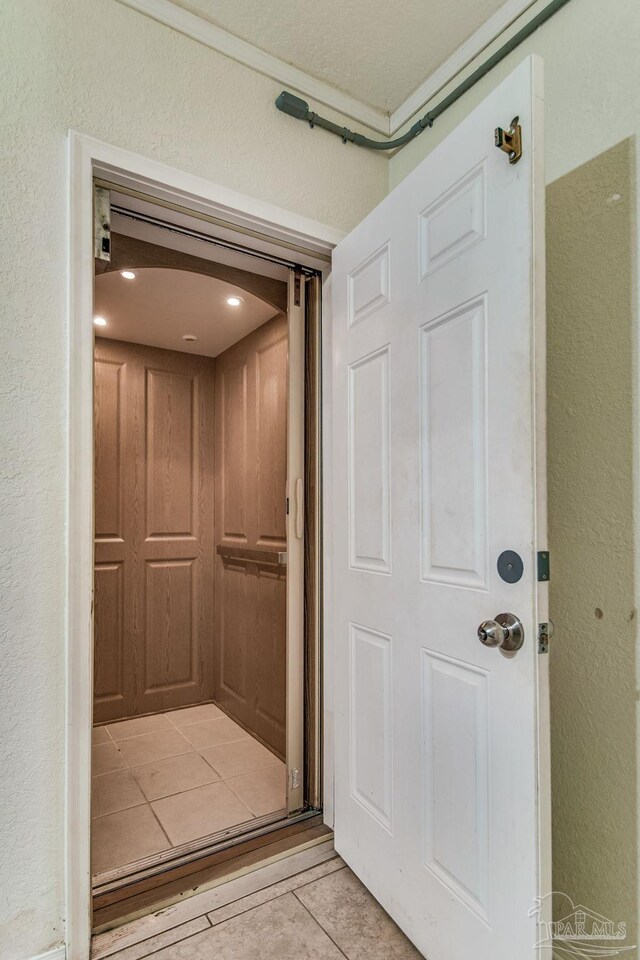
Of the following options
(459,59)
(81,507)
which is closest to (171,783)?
(81,507)

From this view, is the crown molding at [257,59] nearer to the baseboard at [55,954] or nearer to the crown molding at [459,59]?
the crown molding at [459,59]

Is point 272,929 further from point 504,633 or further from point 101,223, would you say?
point 101,223

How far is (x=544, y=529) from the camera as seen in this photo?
1.03m

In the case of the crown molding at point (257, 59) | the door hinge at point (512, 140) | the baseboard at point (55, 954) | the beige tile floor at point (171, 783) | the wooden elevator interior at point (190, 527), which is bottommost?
the beige tile floor at point (171, 783)

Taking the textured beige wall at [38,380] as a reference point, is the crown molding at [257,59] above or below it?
above

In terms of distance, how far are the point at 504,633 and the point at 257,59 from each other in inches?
72.5

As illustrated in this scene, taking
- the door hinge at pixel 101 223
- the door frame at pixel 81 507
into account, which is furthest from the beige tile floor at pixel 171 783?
the door hinge at pixel 101 223

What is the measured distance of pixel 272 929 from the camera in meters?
1.42

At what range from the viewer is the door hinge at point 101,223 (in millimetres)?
1459

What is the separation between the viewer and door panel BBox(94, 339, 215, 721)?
3.06 meters

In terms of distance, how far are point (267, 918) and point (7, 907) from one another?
2.22ft

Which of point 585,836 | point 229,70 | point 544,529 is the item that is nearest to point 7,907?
point 585,836

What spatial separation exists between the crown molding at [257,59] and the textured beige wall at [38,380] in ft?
0.20

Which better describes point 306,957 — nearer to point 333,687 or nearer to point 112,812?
point 333,687
